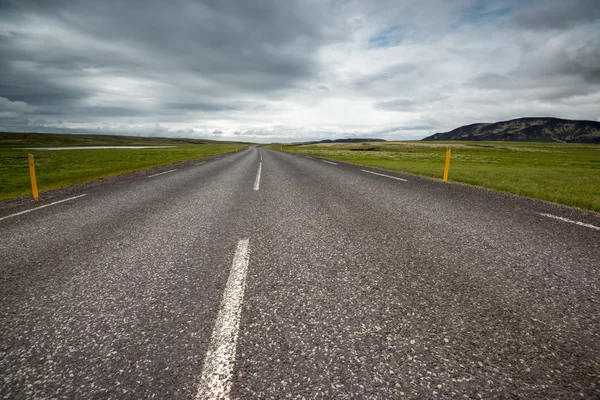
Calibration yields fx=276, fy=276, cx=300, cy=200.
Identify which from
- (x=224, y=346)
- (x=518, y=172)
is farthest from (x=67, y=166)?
(x=518, y=172)

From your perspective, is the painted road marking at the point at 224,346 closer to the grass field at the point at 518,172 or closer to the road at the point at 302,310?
the road at the point at 302,310

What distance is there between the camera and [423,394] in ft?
5.18

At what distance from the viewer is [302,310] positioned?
7.81 feet

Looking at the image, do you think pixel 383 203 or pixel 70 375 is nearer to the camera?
pixel 70 375

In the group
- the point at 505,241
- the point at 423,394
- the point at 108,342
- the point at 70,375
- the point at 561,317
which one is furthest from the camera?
the point at 505,241

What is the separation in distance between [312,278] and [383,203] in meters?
4.18

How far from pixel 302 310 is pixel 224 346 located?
71cm

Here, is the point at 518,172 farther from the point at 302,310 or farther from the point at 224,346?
the point at 224,346

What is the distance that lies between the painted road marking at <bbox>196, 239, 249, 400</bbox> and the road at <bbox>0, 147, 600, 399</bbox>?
0.04 feet

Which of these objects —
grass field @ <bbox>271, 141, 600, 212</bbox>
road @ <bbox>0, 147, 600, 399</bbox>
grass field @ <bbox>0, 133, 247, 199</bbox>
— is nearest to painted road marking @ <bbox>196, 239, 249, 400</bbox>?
road @ <bbox>0, 147, 600, 399</bbox>

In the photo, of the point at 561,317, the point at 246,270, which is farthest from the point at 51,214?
the point at 561,317

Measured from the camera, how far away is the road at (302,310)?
167 centimetres

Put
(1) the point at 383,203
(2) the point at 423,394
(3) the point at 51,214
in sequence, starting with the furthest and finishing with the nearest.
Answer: (1) the point at 383,203, (3) the point at 51,214, (2) the point at 423,394

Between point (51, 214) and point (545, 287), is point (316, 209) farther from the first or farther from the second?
point (51, 214)
